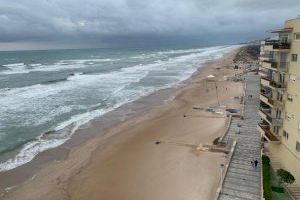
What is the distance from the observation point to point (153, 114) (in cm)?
4216

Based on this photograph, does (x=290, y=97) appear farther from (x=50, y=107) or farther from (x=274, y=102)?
(x=50, y=107)

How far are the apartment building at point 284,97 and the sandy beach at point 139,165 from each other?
4.63m

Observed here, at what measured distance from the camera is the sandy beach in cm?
2241

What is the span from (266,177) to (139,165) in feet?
31.9

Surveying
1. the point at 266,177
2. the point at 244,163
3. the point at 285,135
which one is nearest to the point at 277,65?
the point at 285,135

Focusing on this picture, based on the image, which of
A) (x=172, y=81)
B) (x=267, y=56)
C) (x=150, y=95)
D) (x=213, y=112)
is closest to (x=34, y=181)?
(x=267, y=56)

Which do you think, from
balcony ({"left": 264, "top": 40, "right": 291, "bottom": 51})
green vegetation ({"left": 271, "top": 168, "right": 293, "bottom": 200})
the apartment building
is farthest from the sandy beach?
balcony ({"left": 264, "top": 40, "right": 291, "bottom": 51})

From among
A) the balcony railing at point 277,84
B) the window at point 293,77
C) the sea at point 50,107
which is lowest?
the sea at point 50,107

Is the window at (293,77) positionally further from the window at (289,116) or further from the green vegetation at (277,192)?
the green vegetation at (277,192)

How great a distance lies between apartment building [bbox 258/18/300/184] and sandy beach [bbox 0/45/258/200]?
4.63 metres

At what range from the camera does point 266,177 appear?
2342 centimetres

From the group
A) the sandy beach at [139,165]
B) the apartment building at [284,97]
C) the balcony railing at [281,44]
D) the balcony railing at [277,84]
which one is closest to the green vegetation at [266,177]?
the apartment building at [284,97]

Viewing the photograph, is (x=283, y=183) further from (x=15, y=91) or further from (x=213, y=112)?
(x=15, y=91)

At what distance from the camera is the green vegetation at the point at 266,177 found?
829 inches
